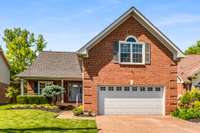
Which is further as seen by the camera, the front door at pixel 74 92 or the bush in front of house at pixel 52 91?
the front door at pixel 74 92

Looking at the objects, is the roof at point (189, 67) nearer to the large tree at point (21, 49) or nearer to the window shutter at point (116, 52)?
the window shutter at point (116, 52)

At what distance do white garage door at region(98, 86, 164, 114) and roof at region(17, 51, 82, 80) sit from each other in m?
9.21

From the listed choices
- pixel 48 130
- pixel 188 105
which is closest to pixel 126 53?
pixel 188 105

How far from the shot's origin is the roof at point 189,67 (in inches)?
1385

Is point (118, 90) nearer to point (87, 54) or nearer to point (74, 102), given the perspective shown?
point (87, 54)

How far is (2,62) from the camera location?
45.6 m

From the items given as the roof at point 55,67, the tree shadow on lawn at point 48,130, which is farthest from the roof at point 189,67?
the tree shadow on lawn at point 48,130

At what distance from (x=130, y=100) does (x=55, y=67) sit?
12470mm

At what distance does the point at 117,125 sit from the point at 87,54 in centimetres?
771

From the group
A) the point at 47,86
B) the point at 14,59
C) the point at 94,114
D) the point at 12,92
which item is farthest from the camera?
the point at 14,59

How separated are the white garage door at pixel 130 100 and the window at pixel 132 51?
6.49 ft

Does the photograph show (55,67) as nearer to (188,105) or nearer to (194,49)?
(188,105)

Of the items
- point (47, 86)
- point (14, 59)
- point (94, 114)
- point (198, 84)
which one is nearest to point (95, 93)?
point (94, 114)

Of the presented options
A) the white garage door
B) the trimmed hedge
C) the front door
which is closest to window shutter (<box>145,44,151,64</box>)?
the white garage door
